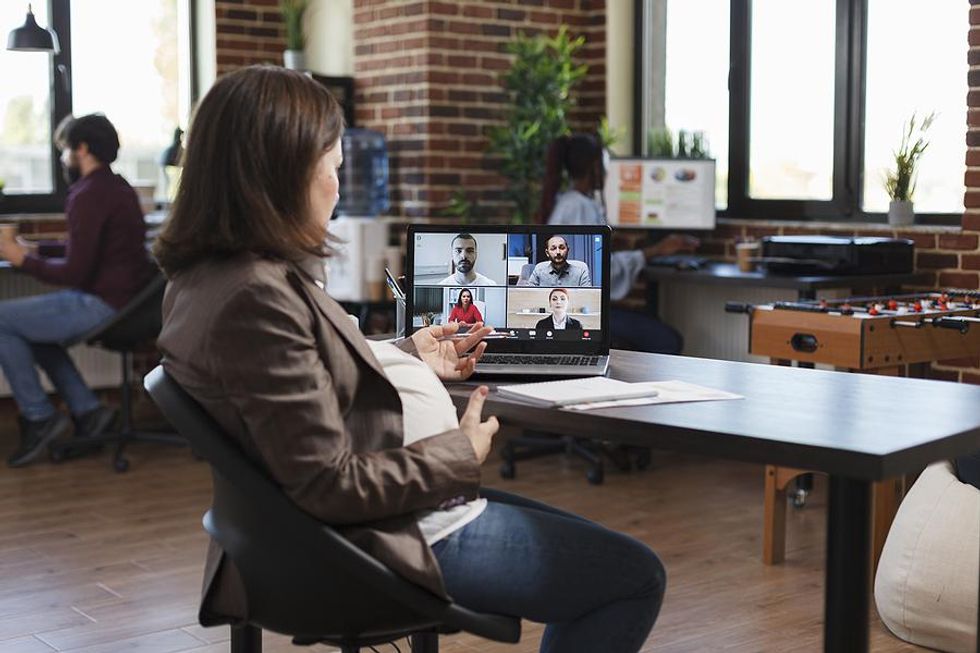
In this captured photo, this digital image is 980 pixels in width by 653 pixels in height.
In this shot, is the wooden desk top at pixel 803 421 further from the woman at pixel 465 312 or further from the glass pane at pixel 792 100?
the glass pane at pixel 792 100

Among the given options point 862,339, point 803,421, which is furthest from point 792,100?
point 803,421

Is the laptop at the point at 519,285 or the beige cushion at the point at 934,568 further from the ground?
the laptop at the point at 519,285

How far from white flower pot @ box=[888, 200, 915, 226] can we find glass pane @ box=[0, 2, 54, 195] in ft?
12.6

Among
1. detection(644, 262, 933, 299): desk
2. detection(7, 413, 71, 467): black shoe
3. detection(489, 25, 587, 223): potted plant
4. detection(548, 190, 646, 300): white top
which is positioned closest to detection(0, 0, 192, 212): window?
detection(7, 413, 71, 467): black shoe

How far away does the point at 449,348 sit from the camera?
8.36 feet

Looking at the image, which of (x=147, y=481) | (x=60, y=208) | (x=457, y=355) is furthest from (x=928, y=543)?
(x=60, y=208)

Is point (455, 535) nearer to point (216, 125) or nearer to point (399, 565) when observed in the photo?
point (399, 565)

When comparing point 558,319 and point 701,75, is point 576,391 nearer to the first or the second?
point 558,319

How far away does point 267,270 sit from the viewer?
186 centimetres

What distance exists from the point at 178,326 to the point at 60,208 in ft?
16.1

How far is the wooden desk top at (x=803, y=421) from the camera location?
1.84 metres

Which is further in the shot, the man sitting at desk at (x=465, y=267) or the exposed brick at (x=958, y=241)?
the exposed brick at (x=958, y=241)

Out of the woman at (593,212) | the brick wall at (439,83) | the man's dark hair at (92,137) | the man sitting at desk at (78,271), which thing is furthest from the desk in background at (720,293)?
the man's dark hair at (92,137)

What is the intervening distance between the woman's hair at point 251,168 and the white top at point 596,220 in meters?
3.41
